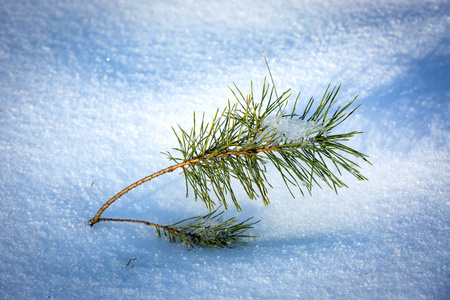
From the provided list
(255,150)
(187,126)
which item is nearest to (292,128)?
(255,150)

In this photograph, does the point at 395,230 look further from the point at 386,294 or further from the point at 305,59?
the point at 305,59

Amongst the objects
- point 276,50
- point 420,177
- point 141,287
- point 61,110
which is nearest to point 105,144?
point 61,110

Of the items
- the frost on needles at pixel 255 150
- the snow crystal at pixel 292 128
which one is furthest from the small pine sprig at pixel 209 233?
the snow crystal at pixel 292 128

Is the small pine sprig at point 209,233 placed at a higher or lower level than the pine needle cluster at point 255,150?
lower

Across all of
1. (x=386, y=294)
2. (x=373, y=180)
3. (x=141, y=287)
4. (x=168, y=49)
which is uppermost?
(x=168, y=49)

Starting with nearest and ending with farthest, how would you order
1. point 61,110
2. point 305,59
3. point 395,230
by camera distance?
point 395,230 < point 61,110 < point 305,59

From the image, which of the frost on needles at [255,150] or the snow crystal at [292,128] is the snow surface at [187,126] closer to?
the frost on needles at [255,150]
